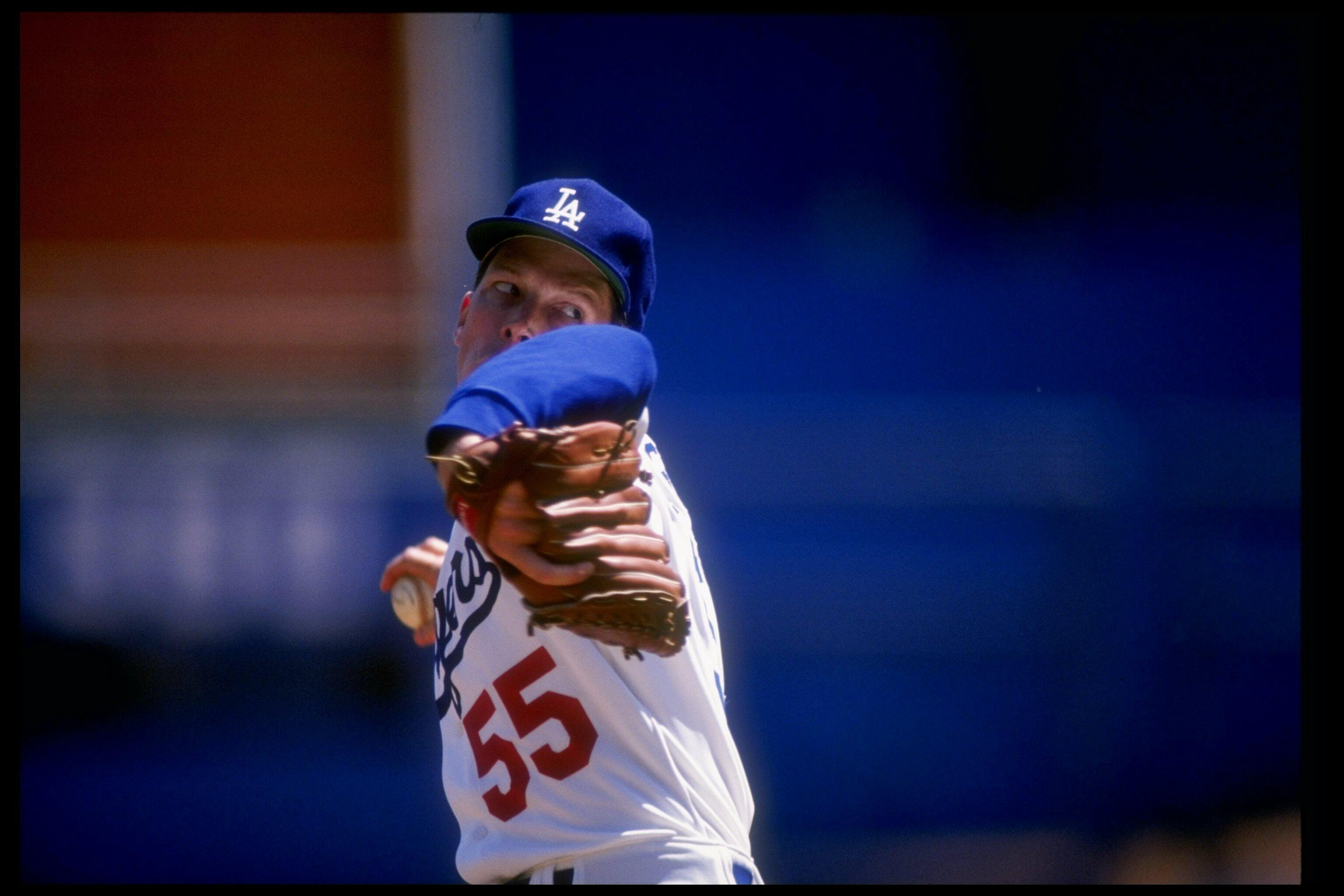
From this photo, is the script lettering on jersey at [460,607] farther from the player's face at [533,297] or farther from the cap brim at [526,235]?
the cap brim at [526,235]

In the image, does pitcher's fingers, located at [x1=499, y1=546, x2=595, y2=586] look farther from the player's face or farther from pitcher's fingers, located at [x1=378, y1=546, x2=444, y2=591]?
pitcher's fingers, located at [x1=378, y1=546, x2=444, y2=591]

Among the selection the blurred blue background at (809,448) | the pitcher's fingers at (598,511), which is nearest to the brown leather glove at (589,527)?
the pitcher's fingers at (598,511)

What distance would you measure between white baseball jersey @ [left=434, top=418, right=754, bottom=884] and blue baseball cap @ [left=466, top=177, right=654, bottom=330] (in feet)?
0.95

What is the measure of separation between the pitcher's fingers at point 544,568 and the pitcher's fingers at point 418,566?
68cm

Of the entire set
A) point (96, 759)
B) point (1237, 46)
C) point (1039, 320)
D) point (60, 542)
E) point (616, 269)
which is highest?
point (1237, 46)

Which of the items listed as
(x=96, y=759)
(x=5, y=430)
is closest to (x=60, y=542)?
(x=96, y=759)

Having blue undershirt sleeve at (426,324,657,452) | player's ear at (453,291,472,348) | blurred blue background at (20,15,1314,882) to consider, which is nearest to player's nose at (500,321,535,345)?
player's ear at (453,291,472,348)

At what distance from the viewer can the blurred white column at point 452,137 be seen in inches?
162

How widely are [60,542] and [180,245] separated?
1.20 meters

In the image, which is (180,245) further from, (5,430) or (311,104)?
(5,430)

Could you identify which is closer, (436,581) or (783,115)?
(436,581)

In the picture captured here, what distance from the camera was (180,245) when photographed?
4.16m

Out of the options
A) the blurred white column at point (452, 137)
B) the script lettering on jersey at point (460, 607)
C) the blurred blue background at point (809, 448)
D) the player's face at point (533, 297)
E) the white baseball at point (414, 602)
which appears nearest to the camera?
the script lettering on jersey at point (460, 607)

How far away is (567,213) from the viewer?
55.4 inches
